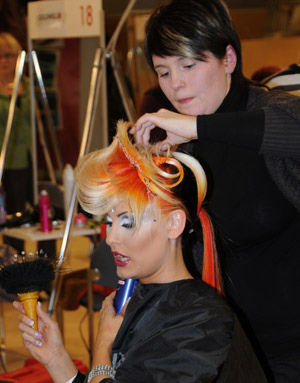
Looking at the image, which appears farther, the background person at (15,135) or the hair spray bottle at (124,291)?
the background person at (15,135)

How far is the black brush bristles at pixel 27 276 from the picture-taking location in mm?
1208

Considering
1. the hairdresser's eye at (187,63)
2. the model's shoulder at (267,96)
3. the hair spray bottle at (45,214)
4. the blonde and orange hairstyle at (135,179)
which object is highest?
the hairdresser's eye at (187,63)

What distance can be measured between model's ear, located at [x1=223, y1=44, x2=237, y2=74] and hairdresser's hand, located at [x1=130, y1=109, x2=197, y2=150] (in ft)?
0.68

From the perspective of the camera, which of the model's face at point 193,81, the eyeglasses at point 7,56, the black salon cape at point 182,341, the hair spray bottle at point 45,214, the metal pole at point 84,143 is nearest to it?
the black salon cape at point 182,341

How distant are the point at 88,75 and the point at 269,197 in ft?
14.8

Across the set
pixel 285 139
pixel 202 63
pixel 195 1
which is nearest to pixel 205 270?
pixel 285 139

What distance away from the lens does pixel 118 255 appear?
3.98 feet

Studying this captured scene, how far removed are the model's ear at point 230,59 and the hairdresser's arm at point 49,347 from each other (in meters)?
0.63

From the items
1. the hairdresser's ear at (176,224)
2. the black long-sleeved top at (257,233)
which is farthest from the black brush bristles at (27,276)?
the black long-sleeved top at (257,233)

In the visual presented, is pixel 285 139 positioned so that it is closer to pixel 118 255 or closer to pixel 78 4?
pixel 118 255

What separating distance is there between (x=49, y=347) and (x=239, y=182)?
0.51 metres

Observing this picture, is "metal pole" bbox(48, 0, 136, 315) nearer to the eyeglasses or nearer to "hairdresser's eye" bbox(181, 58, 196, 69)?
the eyeglasses

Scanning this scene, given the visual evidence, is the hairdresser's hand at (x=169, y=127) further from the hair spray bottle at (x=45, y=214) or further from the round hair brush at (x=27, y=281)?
the hair spray bottle at (x=45, y=214)

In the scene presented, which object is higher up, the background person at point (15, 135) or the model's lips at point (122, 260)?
the model's lips at point (122, 260)
